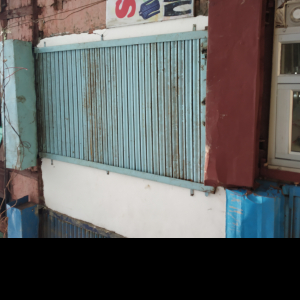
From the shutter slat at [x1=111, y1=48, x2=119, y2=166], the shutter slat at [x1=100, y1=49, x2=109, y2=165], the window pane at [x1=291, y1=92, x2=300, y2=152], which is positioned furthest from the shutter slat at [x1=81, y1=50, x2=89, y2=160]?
the window pane at [x1=291, y1=92, x2=300, y2=152]

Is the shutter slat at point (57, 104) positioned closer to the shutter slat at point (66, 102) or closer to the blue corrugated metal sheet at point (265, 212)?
the shutter slat at point (66, 102)

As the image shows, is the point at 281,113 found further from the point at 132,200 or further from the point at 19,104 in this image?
the point at 19,104

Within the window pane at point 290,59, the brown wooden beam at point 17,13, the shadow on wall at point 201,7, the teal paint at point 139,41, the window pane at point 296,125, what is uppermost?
the brown wooden beam at point 17,13

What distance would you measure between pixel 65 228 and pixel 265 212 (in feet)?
9.31

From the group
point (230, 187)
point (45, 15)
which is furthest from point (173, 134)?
point (45, 15)

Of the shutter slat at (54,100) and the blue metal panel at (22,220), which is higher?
the shutter slat at (54,100)

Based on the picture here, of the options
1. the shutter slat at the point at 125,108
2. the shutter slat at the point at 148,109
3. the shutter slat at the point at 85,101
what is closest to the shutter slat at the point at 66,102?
the shutter slat at the point at 85,101

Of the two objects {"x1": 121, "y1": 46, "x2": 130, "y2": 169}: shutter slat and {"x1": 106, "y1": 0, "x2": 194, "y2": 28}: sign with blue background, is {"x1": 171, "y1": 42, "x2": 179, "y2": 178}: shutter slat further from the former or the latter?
{"x1": 121, "y1": 46, "x2": 130, "y2": 169}: shutter slat

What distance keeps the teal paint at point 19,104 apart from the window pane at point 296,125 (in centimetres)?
323

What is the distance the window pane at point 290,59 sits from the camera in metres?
2.08

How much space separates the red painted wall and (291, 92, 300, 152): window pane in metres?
0.28

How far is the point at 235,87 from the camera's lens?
2.09 m

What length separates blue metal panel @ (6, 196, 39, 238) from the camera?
161 inches
